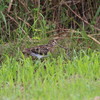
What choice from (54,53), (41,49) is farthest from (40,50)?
(54,53)

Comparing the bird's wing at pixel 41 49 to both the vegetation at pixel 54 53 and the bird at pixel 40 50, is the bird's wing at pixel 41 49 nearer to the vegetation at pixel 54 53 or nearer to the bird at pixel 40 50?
the bird at pixel 40 50

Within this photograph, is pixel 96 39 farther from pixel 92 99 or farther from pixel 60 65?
pixel 92 99

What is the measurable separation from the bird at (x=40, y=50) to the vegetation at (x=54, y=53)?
119 millimetres

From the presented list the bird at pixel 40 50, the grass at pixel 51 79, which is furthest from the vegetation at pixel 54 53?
the bird at pixel 40 50

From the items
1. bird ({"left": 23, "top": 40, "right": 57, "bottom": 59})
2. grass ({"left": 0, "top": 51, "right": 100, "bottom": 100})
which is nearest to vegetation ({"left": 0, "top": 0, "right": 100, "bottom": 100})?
grass ({"left": 0, "top": 51, "right": 100, "bottom": 100})

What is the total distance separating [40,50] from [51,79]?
1.88m

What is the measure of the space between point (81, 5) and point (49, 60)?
2.86 m

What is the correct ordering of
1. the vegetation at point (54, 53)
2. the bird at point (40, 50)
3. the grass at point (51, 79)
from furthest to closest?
1. the bird at point (40, 50)
2. the vegetation at point (54, 53)
3. the grass at point (51, 79)

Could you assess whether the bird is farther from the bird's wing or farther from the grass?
the grass

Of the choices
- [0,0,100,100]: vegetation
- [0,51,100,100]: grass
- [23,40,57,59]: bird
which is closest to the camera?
[0,51,100,100]: grass

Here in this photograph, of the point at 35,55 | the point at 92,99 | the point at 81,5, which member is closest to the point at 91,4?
the point at 81,5

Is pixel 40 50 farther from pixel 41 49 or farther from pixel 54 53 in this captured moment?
pixel 54 53

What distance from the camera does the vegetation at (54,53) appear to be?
587 cm

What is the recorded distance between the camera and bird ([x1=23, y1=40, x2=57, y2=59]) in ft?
26.9
